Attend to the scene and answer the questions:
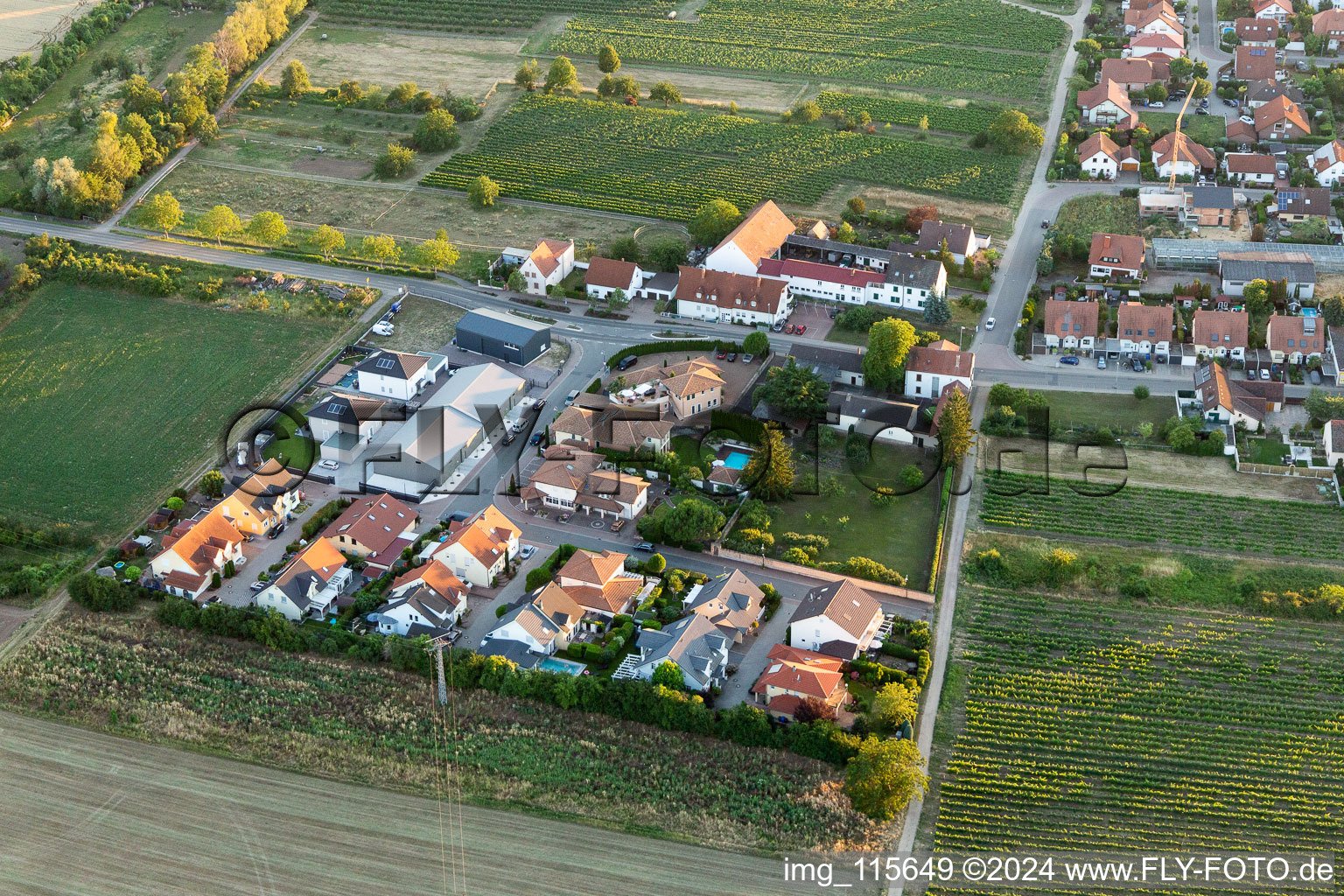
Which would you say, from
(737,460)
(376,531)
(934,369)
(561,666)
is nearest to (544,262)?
(737,460)

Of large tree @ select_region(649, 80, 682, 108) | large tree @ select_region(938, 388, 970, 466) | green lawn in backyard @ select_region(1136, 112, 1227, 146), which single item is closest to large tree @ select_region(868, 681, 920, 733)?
large tree @ select_region(938, 388, 970, 466)

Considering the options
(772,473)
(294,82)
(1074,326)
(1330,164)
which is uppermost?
(1330,164)

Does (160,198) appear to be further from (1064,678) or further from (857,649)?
(1064,678)

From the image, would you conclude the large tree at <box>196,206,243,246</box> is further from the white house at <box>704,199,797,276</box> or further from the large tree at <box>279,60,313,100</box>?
the white house at <box>704,199,797,276</box>

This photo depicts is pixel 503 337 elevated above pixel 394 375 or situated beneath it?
elevated above

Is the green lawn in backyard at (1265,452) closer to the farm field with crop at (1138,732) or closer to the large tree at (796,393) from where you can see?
the farm field with crop at (1138,732)

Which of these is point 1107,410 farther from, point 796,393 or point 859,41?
point 859,41

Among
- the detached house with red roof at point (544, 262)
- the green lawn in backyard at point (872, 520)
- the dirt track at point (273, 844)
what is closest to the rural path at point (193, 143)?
the detached house with red roof at point (544, 262)

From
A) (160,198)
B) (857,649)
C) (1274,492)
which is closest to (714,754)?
(857,649)
